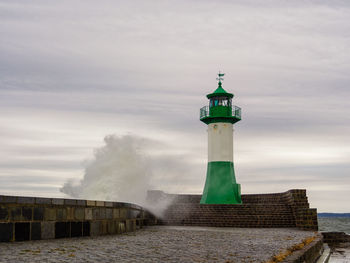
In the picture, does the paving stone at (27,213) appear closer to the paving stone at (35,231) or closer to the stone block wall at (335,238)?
the paving stone at (35,231)

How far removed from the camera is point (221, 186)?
23.2 metres

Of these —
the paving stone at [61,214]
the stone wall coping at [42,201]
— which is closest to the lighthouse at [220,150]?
the stone wall coping at [42,201]

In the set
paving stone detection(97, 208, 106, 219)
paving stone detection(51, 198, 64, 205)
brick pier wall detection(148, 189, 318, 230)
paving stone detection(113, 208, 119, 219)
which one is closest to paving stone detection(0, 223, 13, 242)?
paving stone detection(51, 198, 64, 205)

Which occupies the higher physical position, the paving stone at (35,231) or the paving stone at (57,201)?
the paving stone at (57,201)

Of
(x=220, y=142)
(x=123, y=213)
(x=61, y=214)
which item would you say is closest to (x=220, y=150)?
(x=220, y=142)

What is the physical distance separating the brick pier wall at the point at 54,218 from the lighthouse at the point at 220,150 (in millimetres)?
12007

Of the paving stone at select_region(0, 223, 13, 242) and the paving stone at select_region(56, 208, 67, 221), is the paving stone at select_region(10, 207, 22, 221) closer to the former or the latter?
the paving stone at select_region(0, 223, 13, 242)

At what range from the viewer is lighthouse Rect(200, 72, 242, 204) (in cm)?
2322

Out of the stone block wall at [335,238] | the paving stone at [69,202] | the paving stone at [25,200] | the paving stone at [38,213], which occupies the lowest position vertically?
the stone block wall at [335,238]

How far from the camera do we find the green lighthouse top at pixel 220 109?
23.6 m

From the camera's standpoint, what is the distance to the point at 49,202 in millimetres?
8969

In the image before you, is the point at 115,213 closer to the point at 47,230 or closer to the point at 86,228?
the point at 86,228

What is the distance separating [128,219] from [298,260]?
725 cm

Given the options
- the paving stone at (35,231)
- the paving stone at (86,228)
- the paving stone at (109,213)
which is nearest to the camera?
the paving stone at (35,231)
